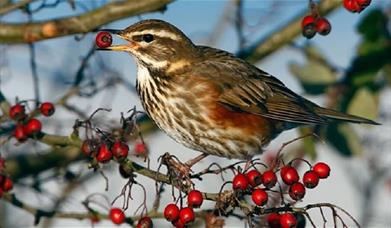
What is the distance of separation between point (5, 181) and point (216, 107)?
1.41 m

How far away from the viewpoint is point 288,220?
3611mm

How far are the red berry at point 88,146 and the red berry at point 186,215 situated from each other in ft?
1.72

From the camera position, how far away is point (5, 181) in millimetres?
4465

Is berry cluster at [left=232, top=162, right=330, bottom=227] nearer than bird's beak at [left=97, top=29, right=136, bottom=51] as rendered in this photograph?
Yes

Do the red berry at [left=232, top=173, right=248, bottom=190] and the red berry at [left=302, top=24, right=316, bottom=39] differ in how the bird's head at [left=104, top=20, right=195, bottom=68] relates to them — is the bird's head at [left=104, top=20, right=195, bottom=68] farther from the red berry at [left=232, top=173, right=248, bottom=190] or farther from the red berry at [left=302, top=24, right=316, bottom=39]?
the red berry at [left=232, top=173, right=248, bottom=190]

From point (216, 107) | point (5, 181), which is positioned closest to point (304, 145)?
point (216, 107)

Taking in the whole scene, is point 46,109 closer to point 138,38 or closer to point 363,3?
point 138,38

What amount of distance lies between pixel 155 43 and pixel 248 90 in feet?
2.36

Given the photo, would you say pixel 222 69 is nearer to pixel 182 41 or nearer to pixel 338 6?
pixel 182 41

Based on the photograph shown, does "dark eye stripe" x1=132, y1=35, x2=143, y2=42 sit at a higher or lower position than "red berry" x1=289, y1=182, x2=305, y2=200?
higher

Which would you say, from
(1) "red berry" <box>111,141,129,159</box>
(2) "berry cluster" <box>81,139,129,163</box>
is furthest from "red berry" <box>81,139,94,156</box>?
(1) "red berry" <box>111,141,129,159</box>

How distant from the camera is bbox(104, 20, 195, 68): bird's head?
498 centimetres

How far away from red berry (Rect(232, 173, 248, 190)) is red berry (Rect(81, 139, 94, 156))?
671mm

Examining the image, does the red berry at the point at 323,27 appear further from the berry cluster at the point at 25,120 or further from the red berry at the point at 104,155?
the berry cluster at the point at 25,120
